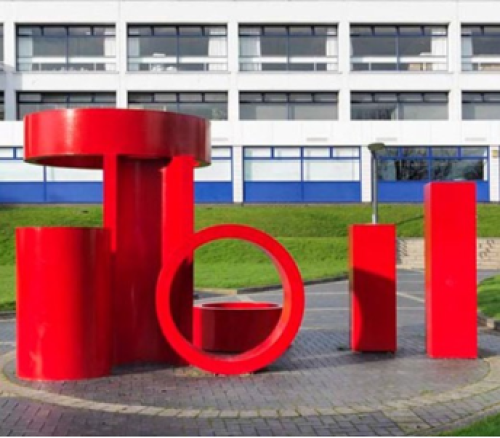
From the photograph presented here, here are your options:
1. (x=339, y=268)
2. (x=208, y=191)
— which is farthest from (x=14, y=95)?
(x=339, y=268)

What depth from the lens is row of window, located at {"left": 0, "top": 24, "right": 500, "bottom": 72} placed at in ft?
145

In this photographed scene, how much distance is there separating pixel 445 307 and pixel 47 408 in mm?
5402

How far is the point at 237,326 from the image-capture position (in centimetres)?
1131

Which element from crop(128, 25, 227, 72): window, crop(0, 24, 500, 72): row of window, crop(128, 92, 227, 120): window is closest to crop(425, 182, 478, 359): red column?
crop(128, 92, 227, 120): window

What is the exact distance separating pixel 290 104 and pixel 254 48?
342cm

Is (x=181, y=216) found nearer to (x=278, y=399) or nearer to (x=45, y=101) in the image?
(x=278, y=399)

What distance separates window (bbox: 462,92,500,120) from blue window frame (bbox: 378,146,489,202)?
5.95 feet

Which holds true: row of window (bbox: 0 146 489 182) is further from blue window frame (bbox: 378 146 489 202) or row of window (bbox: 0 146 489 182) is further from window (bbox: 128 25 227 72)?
window (bbox: 128 25 227 72)

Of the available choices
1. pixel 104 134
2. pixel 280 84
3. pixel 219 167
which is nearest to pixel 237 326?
pixel 104 134

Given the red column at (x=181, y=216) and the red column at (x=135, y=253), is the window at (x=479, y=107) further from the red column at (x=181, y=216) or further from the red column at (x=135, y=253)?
the red column at (x=135, y=253)

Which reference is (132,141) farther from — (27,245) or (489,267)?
(489,267)

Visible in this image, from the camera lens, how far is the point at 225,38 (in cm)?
4431

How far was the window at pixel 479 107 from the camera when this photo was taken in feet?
145

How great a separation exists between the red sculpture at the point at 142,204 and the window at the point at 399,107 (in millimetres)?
34171
